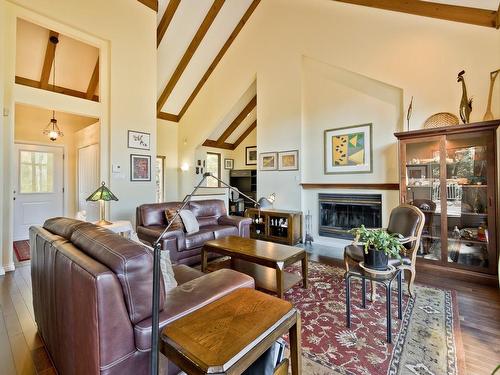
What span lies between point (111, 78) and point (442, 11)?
5153 millimetres

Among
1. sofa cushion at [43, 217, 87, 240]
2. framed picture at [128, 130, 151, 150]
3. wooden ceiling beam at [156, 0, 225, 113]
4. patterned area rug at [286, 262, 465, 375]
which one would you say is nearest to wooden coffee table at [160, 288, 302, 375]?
patterned area rug at [286, 262, 465, 375]

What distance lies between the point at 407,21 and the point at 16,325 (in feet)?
19.4

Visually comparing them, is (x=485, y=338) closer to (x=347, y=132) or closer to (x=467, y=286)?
(x=467, y=286)

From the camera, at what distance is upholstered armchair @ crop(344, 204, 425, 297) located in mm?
2500

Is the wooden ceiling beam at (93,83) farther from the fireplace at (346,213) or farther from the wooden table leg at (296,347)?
the wooden table leg at (296,347)

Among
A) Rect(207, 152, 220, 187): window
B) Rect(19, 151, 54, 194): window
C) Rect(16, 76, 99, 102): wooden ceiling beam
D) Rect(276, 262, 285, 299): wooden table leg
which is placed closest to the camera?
Rect(276, 262, 285, 299): wooden table leg

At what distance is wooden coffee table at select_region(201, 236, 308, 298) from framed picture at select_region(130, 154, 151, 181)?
2500 millimetres

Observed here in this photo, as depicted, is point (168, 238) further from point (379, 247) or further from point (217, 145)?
point (217, 145)

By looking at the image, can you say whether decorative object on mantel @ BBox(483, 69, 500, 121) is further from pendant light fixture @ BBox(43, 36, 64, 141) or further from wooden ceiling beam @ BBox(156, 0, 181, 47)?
pendant light fixture @ BBox(43, 36, 64, 141)

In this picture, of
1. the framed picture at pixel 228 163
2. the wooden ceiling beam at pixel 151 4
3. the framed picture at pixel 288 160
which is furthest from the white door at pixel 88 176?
the framed picture at pixel 228 163

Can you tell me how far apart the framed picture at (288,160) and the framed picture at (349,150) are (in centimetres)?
58

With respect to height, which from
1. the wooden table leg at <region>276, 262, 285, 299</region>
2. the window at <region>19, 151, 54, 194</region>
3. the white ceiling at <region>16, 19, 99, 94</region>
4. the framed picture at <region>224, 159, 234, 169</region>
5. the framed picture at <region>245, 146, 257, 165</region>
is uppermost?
the white ceiling at <region>16, 19, 99, 94</region>

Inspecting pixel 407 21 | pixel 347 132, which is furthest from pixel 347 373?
pixel 407 21

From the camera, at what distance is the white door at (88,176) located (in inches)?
191
